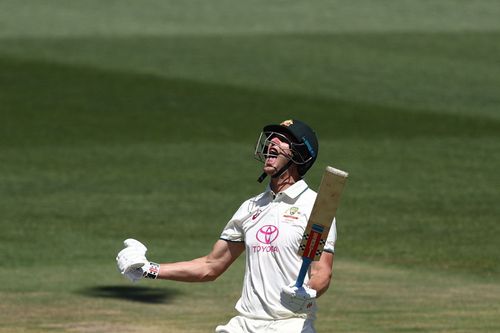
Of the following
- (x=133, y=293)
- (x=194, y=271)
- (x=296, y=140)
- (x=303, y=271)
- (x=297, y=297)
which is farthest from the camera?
(x=133, y=293)

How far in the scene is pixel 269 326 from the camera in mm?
8992

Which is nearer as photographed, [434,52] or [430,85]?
[430,85]

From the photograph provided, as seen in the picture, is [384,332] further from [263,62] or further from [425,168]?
[263,62]

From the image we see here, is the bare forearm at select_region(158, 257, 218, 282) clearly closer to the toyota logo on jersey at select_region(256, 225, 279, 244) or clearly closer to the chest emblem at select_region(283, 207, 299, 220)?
the toyota logo on jersey at select_region(256, 225, 279, 244)

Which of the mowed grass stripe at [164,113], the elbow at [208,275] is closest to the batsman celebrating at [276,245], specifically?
the elbow at [208,275]

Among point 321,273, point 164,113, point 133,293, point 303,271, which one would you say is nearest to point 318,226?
point 303,271

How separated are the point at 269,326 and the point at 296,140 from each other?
126 centimetres

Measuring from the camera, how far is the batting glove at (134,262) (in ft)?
29.1

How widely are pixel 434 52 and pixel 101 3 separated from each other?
11769 mm

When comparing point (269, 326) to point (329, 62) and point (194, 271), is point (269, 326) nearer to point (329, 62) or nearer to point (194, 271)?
point (194, 271)

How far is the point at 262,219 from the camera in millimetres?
9133

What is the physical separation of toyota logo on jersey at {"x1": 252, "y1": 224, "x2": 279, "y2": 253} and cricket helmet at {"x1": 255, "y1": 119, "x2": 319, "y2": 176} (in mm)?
494

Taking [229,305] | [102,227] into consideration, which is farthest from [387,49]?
[229,305]

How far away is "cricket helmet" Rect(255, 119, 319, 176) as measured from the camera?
359 inches
